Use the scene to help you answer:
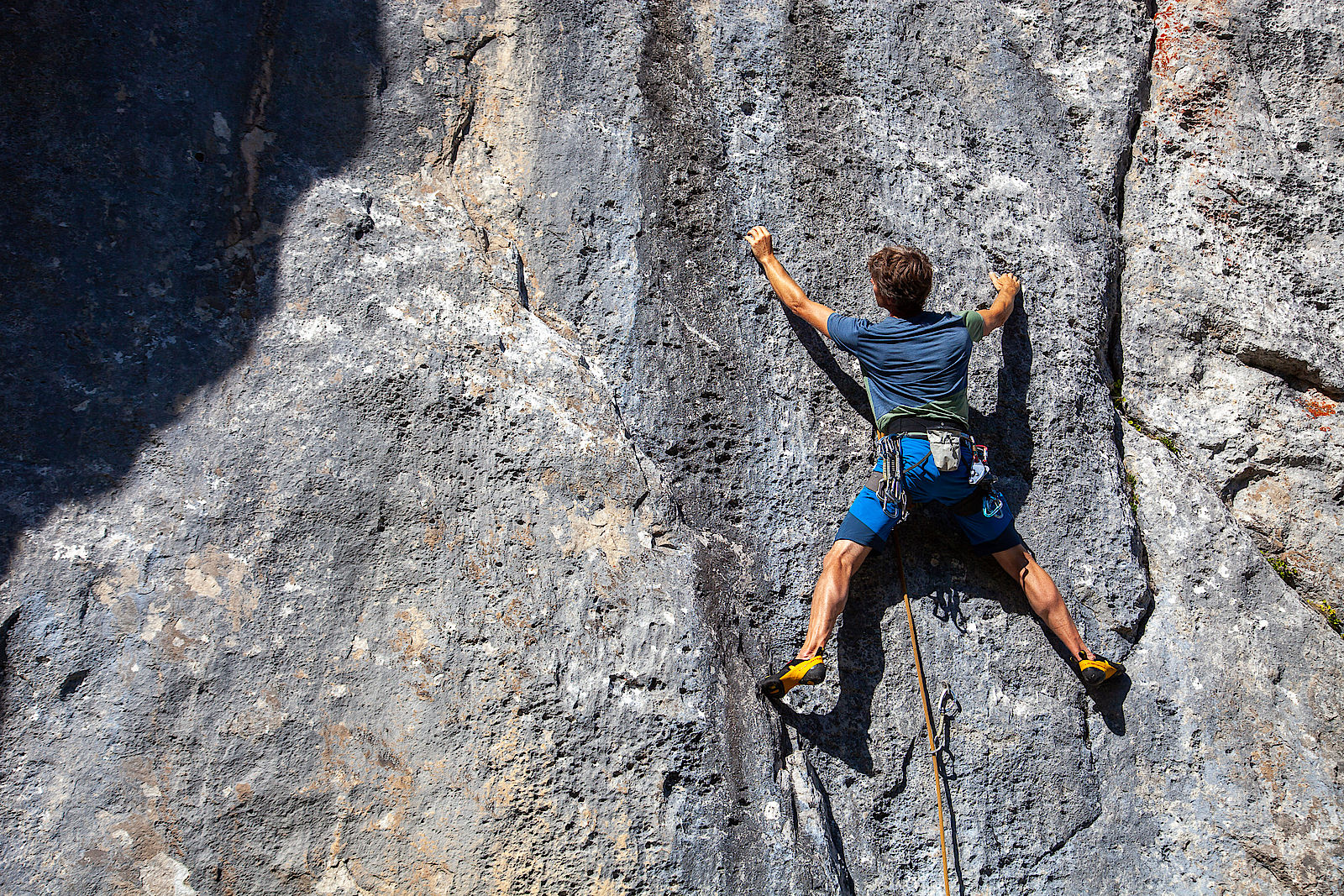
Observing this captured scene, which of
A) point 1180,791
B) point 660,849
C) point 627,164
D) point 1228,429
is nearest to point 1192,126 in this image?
point 1228,429

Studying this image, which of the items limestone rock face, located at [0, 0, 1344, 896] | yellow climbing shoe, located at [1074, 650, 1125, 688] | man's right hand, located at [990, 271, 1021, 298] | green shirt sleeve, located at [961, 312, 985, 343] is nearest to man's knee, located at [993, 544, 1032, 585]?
limestone rock face, located at [0, 0, 1344, 896]

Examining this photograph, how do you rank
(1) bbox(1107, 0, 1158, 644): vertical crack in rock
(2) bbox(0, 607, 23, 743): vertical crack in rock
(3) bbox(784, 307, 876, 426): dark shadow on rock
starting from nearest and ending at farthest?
(2) bbox(0, 607, 23, 743): vertical crack in rock, (3) bbox(784, 307, 876, 426): dark shadow on rock, (1) bbox(1107, 0, 1158, 644): vertical crack in rock

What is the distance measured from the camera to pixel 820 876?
2721mm

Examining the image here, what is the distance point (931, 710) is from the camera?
124 inches

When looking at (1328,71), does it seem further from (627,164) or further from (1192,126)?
(627,164)

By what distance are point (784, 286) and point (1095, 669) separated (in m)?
1.88

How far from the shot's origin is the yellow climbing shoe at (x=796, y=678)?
2.85 m

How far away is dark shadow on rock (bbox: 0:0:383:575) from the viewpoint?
2.82 m

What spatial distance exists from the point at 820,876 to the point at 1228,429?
2.66 metres

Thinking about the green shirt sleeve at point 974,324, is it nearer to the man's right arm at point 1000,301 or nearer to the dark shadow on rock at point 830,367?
the man's right arm at point 1000,301

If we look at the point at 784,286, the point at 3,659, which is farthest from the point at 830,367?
the point at 3,659

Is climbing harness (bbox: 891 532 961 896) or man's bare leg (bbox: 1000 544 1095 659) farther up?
man's bare leg (bbox: 1000 544 1095 659)

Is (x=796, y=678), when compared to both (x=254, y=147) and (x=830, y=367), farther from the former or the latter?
(x=254, y=147)

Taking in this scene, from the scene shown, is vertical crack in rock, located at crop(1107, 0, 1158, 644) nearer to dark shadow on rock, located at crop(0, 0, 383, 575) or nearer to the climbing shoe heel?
the climbing shoe heel
